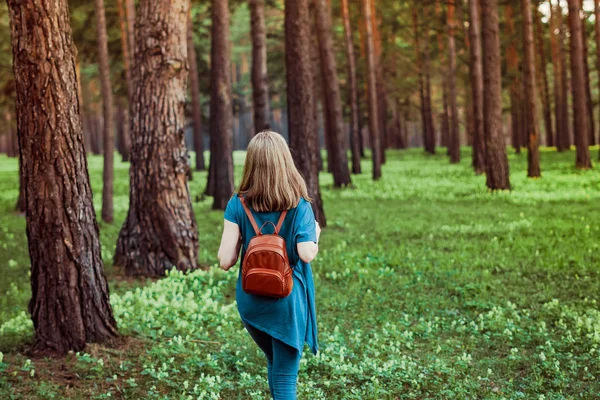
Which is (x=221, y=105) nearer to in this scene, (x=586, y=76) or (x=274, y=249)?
(x=274, y=249)

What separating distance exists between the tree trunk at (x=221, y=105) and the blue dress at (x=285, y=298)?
1393 centimetres

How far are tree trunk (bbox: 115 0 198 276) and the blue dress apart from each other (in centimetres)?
615

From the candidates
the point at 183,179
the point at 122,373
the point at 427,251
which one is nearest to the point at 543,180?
the point at 427,251

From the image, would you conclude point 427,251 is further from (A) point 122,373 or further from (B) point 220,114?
(B) point 220,114

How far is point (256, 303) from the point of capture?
13.5ft

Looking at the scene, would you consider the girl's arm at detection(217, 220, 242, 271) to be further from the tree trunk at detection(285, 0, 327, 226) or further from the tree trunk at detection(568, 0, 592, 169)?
the tree trunk at detection(568, 0, 592, 169)

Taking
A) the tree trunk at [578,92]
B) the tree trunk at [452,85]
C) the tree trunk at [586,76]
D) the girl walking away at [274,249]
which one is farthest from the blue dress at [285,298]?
the tree trunk at [586,76]

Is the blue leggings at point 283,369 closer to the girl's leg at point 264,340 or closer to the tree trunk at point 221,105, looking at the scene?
the girl's leg at point 264,340

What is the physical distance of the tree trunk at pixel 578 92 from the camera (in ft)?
80.3

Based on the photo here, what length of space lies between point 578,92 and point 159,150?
1946 centimetres

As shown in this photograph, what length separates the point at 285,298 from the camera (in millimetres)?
4113

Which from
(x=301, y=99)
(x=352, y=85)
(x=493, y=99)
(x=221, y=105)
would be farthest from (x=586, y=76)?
(x=301, y=99)

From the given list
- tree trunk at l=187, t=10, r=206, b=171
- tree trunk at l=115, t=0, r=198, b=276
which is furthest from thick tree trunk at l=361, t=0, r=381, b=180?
tree trunk at l=115, t=0, r=198, b=276

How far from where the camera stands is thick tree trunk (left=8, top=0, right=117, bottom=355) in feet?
19.5
